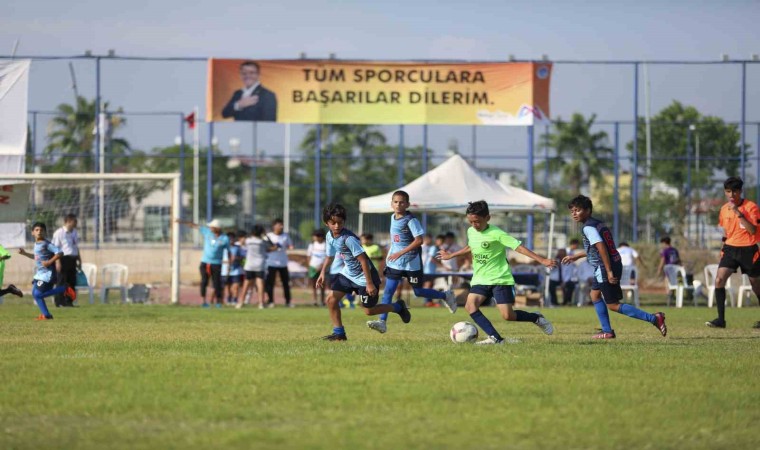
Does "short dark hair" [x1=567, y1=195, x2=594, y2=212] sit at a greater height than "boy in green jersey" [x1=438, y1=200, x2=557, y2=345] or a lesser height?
greater

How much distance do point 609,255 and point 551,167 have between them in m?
28.7

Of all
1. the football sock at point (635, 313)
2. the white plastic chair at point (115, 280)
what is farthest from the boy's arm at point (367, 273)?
the white plastic chair at point (115, 280)

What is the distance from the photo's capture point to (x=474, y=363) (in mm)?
10477

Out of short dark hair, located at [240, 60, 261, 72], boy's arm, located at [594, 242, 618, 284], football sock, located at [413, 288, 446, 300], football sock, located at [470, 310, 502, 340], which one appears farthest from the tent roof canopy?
football sock, located at [470, 310, 502, 340]

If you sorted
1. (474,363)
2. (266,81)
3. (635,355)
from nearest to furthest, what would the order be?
(474,363), (635,355), (266,81)

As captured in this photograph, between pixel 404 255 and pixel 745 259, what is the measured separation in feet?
16.2

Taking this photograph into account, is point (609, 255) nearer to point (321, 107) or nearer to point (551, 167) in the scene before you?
point (321, 107)

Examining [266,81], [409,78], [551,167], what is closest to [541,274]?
[409,78]

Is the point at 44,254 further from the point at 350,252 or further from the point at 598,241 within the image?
the point at 598,241

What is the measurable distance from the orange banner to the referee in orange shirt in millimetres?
16229

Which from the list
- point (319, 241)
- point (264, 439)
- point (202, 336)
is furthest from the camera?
point (319, 241)

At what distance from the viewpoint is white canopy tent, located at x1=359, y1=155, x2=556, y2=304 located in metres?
26.7

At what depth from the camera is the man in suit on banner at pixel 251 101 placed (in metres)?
31.8

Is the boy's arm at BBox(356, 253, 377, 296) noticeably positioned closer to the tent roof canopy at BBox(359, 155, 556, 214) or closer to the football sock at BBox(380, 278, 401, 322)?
the football sock at BBox(380, 278, 401, 322)
